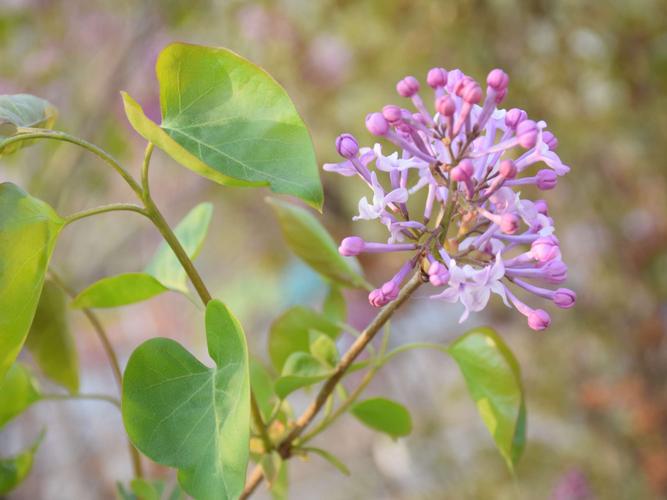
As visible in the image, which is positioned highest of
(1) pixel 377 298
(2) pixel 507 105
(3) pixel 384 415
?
(1) pixel 377 298

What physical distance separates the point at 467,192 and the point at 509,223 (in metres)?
0.02

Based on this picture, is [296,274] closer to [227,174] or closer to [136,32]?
[136,32]

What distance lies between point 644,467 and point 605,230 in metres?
0.43

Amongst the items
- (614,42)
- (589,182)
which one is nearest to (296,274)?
(589,182)

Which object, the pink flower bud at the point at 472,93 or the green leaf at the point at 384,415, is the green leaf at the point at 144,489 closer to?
the green leaf at the point at 384,415

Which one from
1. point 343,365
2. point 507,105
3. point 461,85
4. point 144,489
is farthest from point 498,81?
point 507,105

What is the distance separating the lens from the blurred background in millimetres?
1182

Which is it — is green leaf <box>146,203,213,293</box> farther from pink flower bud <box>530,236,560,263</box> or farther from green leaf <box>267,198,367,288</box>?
pink flower bud <box>530,236,560,263</box>

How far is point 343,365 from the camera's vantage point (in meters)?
0.31

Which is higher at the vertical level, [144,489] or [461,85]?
[461,85]

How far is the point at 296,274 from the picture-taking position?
7.77 ft

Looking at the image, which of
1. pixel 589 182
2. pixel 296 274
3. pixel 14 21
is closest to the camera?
pixel 14 21

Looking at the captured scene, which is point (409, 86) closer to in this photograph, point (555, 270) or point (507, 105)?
point (555, 270)

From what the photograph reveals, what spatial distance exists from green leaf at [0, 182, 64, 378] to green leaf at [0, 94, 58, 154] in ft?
0.07
